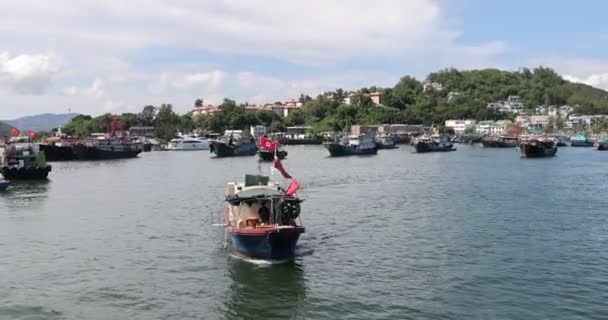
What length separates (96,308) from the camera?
59.3 ft

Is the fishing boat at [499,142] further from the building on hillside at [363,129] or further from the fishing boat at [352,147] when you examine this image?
the building on hillside at [363,129]

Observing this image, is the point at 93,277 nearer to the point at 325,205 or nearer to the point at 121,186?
the point at 325,205

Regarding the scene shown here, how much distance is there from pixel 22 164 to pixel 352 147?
58800mm

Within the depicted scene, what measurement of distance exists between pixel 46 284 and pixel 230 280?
617 centimetres

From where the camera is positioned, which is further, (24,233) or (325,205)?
(325,205)

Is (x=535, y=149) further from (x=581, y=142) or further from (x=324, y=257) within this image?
(x=324, y=257)

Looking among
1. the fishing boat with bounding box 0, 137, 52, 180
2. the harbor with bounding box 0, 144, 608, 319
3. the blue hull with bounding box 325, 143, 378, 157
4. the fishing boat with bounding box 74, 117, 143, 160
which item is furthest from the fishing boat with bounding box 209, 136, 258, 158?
the harbor with bounding box 0, 144, 608, 319

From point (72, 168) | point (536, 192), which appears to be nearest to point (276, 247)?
point (536, 192)

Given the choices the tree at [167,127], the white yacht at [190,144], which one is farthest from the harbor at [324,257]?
the tree at [167,127]

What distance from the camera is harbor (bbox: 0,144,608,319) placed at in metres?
18.2

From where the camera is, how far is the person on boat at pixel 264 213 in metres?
22.8

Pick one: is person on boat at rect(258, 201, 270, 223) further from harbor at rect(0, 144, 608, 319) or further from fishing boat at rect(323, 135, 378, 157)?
fishing boat at rect(323, 135, 378, 157)

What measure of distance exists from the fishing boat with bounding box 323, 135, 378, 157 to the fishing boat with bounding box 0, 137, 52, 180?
5114 cm

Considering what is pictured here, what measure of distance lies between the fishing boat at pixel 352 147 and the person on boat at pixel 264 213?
7755 centimetres
